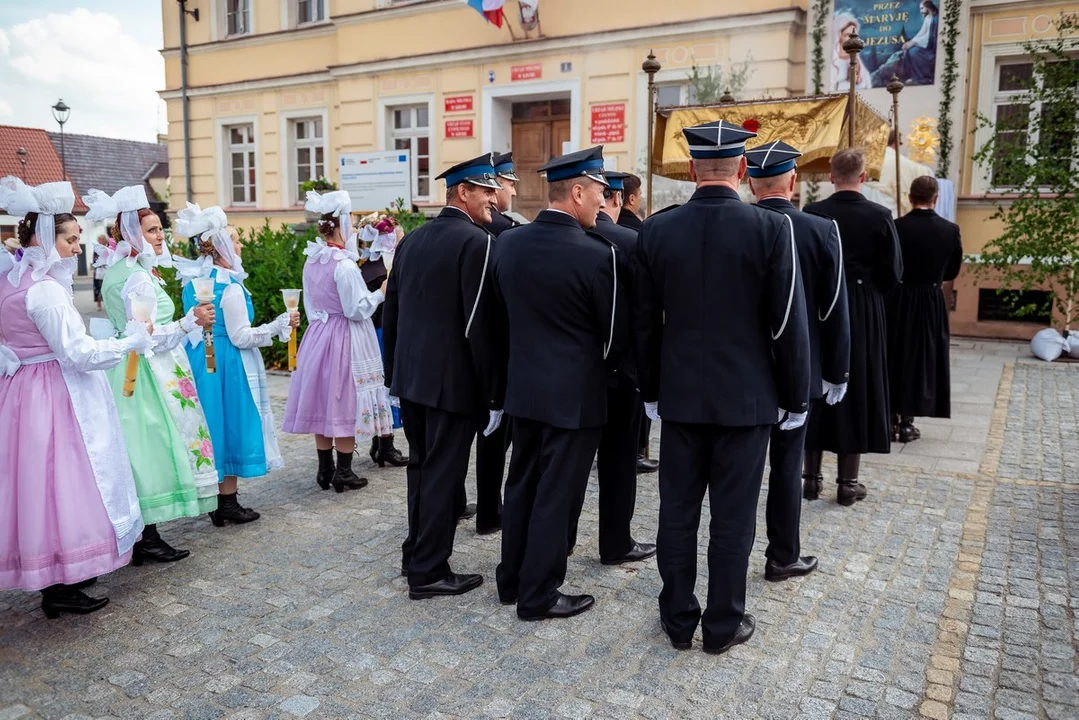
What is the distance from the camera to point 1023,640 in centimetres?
348

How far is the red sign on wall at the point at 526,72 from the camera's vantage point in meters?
14.3

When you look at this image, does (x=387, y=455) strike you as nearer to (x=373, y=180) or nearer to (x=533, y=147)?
(x=373, y=180)

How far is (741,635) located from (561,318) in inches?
59.4

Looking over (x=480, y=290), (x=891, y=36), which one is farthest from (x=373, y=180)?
(x=480, y=290)

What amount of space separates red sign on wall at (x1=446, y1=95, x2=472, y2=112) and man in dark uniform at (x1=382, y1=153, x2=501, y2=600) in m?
11.8

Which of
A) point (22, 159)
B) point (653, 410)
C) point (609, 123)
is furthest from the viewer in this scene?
point (22, 159)

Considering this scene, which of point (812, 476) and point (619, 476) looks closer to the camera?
point (619, 476)

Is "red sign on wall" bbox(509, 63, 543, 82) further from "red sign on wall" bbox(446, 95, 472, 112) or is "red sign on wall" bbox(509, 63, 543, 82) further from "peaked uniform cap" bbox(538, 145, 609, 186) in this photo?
"peaked uniform cap" bbox(538, 145, 609, 186)

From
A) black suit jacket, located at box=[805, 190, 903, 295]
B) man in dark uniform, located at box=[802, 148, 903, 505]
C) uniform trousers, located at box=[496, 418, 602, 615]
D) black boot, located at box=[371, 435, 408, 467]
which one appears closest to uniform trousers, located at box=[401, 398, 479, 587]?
uniform trousers, located at box=[496, 418, 602, 615]

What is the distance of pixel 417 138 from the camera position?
53.0 ft

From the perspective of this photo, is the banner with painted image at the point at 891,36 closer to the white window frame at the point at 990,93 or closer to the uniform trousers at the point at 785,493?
the white window frame at the point at 990,93

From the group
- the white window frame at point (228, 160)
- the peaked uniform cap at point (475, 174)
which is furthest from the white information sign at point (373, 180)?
the peaked uniform cap at point (475, 174)

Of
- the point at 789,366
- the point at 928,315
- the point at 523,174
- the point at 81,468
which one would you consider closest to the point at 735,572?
the point at 789,366

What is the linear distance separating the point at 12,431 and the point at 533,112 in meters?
12.6
